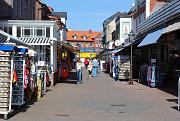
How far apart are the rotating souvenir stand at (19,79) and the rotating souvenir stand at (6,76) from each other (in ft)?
3.28

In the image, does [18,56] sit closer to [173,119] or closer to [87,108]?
[87,108]

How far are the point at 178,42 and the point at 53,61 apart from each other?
26.4 feet

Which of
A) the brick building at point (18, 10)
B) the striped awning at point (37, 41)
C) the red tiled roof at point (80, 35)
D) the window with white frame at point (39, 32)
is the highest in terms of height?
the red tiled roof at point (80, 35)

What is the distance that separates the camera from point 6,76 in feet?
42.7

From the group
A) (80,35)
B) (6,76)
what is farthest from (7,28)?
(80,35)

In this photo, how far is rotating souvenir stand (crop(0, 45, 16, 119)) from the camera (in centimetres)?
1278

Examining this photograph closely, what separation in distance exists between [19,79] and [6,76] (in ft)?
5.80

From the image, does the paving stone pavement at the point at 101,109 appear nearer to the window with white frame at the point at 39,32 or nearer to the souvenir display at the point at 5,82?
the souvenir display at the point at 5,82

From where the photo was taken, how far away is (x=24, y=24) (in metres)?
28.0

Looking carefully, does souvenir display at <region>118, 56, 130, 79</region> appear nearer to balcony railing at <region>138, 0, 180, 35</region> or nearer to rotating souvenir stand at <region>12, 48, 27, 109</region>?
balcony railing at <region>138, 0, 180, 35</region>

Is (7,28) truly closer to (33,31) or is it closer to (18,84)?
(33,31)

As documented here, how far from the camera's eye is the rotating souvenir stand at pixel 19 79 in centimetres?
1445

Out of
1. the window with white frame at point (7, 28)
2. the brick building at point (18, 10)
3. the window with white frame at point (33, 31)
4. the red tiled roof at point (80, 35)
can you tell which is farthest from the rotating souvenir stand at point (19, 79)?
the red tiled roof at point (80, 35)

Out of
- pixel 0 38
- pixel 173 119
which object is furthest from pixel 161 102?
pixel 0 38
